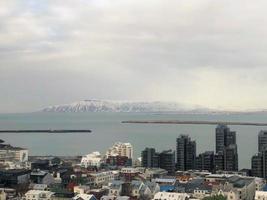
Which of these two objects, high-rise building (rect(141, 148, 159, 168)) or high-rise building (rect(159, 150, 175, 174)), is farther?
high-rise building (rect(141, 148, 159, 168))

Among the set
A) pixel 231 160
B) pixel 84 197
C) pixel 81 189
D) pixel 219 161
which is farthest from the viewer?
pixel 219 161

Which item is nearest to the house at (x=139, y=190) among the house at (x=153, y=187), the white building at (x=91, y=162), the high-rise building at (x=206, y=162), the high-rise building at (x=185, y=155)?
the house at (x=153, y=187)

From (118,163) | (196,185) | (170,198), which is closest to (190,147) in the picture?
(118,163)

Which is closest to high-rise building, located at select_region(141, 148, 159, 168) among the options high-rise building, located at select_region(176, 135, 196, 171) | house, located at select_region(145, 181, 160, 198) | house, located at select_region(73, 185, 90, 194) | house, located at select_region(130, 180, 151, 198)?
high-rise building, located at select_region(176, 135, 196, 171)

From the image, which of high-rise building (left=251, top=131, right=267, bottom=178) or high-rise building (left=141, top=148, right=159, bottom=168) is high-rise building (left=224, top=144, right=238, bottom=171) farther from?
high-rise building (left=141, top=148, right=159, bottom=168)

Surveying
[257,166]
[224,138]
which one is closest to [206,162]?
[257,166]

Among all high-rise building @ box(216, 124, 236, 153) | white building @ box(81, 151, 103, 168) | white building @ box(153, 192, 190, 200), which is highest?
high-rise building @ box(216, 124, 236, 153)

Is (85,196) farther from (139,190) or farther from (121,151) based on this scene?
(121,151)

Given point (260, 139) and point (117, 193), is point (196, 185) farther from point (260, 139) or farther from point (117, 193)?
point (260, 139)
